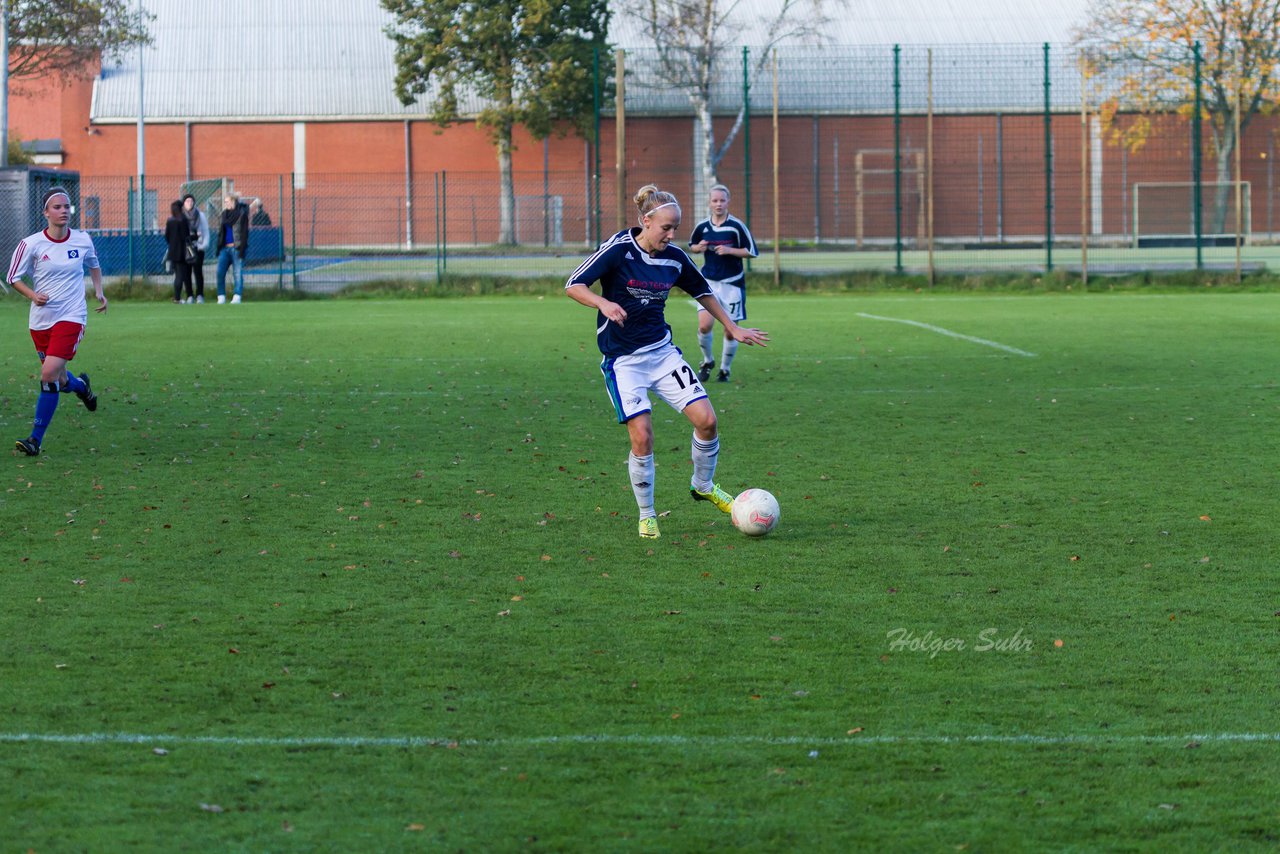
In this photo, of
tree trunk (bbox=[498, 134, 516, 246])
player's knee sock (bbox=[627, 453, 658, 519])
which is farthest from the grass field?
tree trunk (bbox=[498, 134, 516, 246])

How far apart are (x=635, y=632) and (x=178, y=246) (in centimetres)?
2282

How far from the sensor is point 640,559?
→ 7.39 m

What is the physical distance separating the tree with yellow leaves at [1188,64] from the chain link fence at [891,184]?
99 millimetres

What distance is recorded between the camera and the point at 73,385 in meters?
11.9

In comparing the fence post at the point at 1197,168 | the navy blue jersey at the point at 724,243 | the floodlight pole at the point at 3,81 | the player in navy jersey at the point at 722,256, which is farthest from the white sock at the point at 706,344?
the floodlight pole at the point at 3,81

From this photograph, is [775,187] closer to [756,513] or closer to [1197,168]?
[1197,168]

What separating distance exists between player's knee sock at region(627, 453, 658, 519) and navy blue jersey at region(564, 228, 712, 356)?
57 cm

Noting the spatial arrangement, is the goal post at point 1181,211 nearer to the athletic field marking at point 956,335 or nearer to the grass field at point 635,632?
the athletic field marking at point 956,335

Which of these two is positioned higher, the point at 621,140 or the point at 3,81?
the point at 3,81

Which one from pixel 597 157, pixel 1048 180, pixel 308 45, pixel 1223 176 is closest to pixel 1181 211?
pixel 1223 176

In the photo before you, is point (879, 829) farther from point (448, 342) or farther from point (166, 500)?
point (448, 342)

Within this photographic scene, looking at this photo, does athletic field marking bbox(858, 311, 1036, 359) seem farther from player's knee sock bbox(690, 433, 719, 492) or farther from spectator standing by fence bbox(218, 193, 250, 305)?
spectator standing by fence bbox(218, 193, 250, 305)

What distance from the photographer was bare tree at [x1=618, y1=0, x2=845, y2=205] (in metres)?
36.2

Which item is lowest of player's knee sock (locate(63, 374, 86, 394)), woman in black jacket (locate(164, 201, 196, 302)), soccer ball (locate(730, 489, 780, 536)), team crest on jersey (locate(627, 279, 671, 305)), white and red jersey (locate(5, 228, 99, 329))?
soccer ball (locate(730, 489, 780, 536))
